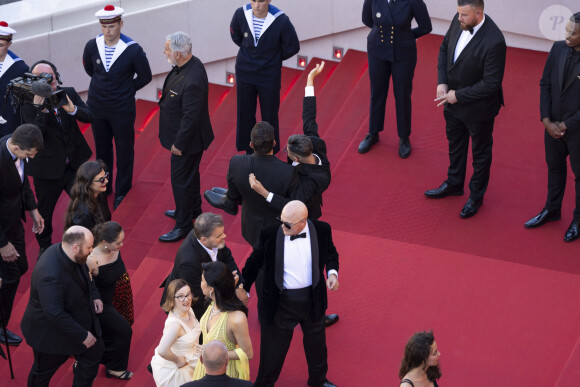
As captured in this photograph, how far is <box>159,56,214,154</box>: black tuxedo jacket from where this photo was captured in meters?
6.56

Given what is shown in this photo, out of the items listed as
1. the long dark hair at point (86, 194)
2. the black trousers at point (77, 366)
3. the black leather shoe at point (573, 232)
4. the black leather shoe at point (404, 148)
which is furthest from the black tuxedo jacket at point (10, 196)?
the black leather shoe at point (573, 232)

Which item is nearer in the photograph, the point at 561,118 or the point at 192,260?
the point at 192,260

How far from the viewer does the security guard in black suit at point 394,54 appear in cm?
681

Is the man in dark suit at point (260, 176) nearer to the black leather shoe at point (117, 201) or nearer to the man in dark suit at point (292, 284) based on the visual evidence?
the man in dark suit at point (292, 284)

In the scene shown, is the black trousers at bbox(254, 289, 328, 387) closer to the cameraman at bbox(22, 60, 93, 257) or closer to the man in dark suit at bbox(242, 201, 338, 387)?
the man in dark suit at bbox(242, 201, 338, 387)

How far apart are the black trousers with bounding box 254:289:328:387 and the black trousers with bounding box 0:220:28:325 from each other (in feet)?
7.16

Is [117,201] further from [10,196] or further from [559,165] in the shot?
[559,165]

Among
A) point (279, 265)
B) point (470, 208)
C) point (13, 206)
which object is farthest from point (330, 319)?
point (13, 206)

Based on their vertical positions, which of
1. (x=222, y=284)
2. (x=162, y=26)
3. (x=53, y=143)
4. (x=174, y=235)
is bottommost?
(x=174, y=235)

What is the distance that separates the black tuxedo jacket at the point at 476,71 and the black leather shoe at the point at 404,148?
2.24 feet

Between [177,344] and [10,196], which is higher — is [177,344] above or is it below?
below

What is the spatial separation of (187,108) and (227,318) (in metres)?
2.28

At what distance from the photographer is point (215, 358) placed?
14.0ft

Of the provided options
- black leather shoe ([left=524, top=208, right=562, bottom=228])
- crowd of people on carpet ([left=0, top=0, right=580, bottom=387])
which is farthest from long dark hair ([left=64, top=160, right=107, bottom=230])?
black leather shoe ([left=524, top=208, right=562, bottom=228])
